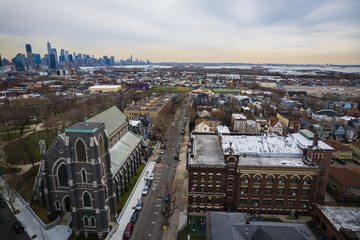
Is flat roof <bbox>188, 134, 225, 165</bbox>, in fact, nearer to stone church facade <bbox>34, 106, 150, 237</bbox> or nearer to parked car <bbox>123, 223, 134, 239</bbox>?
parked car <bbox>123, 223, 134, 239</bbox>

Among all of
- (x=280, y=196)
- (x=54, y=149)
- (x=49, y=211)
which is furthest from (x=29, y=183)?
(x=280, y=196)

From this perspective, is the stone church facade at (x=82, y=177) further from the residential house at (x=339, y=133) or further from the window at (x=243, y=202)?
the residential house at (x=339, y=133)

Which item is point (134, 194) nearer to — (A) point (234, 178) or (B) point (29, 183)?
(A) point (234, 178)

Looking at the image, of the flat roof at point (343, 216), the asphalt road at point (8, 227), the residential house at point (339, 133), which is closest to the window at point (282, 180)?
the flat roof at point (343, 216)

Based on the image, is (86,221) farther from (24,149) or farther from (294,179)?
(24,149)

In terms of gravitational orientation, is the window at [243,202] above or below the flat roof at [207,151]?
below

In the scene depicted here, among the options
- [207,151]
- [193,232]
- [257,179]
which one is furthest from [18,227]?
[257,179]
